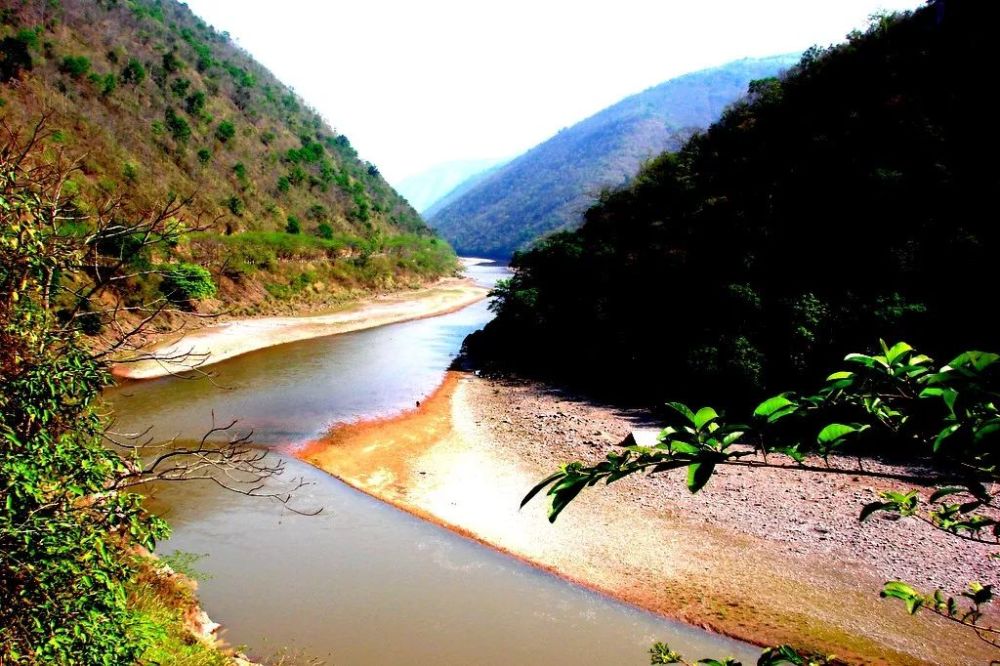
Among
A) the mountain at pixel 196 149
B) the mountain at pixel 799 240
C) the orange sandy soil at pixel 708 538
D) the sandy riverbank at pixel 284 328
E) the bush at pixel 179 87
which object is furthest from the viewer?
the bush at pixel 179 87

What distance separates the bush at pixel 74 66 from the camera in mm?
38562

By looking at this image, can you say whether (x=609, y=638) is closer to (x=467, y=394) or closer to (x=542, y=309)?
(x=467, y=394)

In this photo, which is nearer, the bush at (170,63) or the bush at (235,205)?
the bush at (235,205)

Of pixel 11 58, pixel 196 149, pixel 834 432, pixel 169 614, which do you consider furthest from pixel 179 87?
pixel 834 432

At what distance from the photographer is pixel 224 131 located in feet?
159

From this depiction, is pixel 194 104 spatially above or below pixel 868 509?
above

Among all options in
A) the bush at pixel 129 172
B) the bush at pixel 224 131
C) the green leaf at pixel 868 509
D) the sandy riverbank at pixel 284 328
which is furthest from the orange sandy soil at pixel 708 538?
the bush at pixel 224 131

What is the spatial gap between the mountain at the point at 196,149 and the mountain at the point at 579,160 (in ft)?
191

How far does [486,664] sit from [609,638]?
2.02 meters

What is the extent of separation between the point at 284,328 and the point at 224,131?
964 inches

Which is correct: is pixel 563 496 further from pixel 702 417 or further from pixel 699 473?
pixel 702 417

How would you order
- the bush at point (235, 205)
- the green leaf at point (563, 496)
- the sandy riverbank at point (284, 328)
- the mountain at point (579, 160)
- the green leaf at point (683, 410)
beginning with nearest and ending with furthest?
the green leaf at point (563, 496) → the green leaf at point (683, 410) → the sandy riverbank at point (284, 328) → the bush at point (235, 205) → the mountain at point (579, 160)

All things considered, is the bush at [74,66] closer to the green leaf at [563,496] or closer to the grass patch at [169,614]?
the grass patch at [169,614]

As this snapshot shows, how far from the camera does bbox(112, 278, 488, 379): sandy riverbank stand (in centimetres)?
2350
